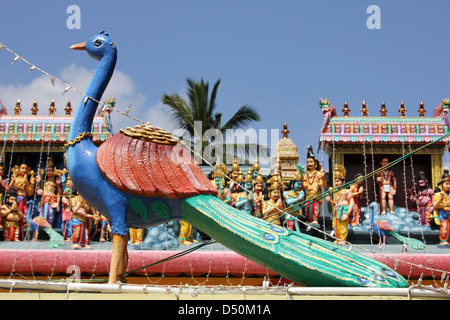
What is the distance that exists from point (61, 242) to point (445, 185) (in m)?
8.69

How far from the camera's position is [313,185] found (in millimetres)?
11211

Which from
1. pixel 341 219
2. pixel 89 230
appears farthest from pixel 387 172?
pixel 89 230

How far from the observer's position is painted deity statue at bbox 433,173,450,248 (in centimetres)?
986

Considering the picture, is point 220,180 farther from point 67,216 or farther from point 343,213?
point 67,216

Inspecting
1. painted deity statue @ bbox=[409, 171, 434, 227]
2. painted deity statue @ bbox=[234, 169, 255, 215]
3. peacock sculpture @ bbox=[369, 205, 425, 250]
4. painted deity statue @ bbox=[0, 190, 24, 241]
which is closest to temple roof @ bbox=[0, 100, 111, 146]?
painted deity statue @ bbox=[0, 190, 24, 241]

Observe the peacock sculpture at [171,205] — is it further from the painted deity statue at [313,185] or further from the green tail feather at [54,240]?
the painted deity statue at [313,185]

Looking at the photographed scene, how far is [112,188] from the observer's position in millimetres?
4574

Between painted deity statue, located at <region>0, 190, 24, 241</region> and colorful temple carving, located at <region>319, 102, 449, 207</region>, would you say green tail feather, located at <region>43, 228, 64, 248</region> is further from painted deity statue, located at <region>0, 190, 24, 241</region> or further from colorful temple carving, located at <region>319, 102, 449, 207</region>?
colorful temple carving, located at <region>319, 102, 449, 207</region>

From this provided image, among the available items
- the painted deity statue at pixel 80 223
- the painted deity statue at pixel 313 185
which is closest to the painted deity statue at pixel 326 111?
the painted deity statue at pixel 313 185

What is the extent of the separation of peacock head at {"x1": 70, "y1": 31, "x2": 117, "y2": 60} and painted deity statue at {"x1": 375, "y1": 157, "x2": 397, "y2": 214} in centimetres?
928

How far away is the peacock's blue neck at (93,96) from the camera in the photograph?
496 cm

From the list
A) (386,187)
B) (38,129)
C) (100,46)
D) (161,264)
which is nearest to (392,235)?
(386,187)
